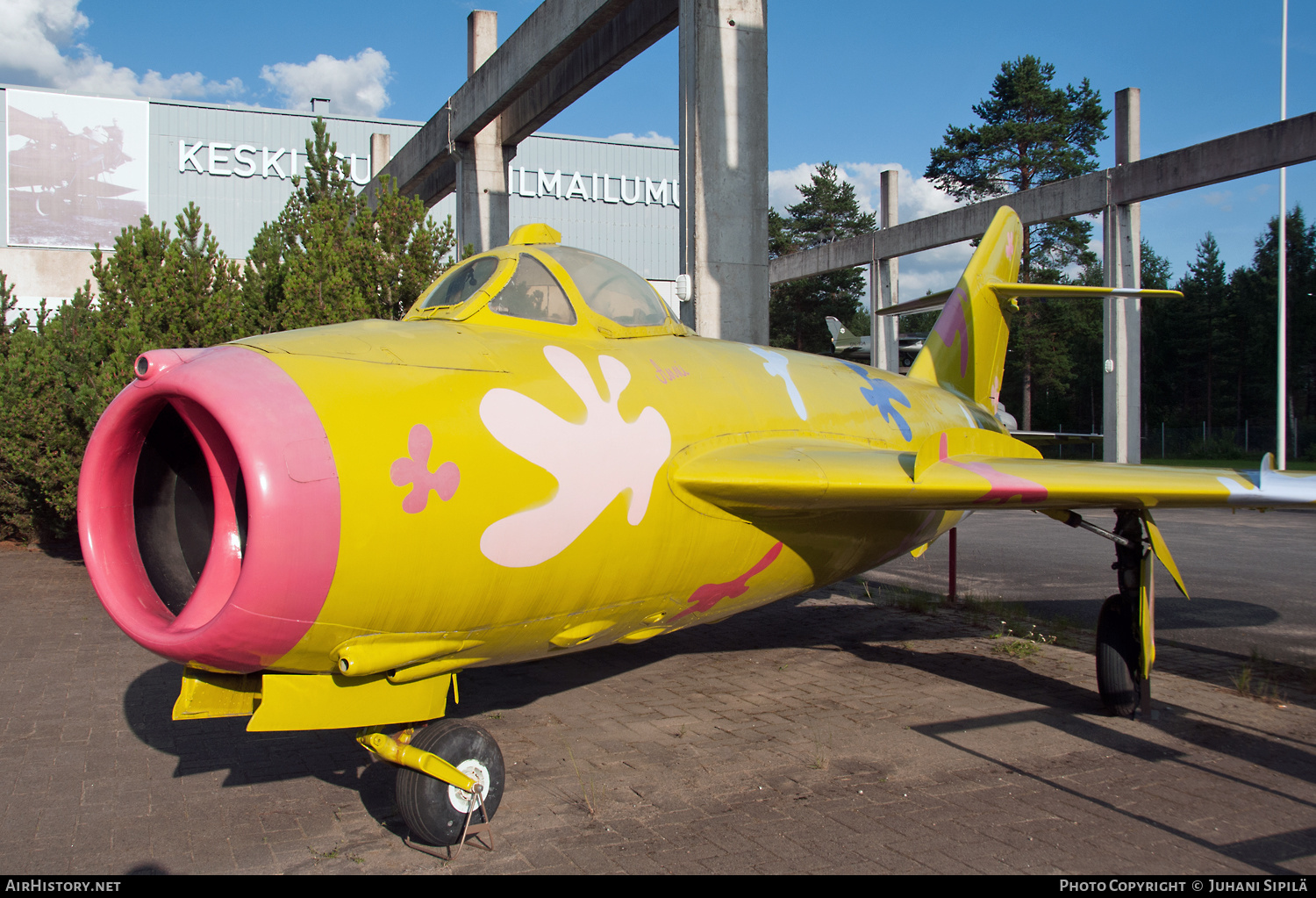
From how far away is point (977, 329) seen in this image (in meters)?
8.83

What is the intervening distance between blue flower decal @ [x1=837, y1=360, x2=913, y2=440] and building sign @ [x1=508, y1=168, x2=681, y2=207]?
120ft

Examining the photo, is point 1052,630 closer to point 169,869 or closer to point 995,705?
point 995,705

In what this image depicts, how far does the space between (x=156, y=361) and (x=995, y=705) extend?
5.54m

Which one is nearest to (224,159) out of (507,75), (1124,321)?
(507,75)

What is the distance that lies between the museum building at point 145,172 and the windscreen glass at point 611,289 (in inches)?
1232

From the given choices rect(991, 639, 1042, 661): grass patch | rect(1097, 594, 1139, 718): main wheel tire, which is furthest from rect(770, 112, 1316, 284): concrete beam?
rect(1097, 594, 1139, 718): main wheel tire

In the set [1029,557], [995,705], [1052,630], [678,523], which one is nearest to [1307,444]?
[1029,557]

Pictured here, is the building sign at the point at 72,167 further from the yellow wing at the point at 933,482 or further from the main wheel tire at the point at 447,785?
the yellow wing at the point at 933,482

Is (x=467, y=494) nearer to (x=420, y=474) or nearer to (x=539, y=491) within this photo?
(x=420, y=474)

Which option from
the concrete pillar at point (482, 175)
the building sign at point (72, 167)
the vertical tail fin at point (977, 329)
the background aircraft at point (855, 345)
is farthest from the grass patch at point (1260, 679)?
the building sign at point (72, 167)

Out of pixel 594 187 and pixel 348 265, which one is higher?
pixel 594 187

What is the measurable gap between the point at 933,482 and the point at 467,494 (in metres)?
2.41

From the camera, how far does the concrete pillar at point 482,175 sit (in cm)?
1764
